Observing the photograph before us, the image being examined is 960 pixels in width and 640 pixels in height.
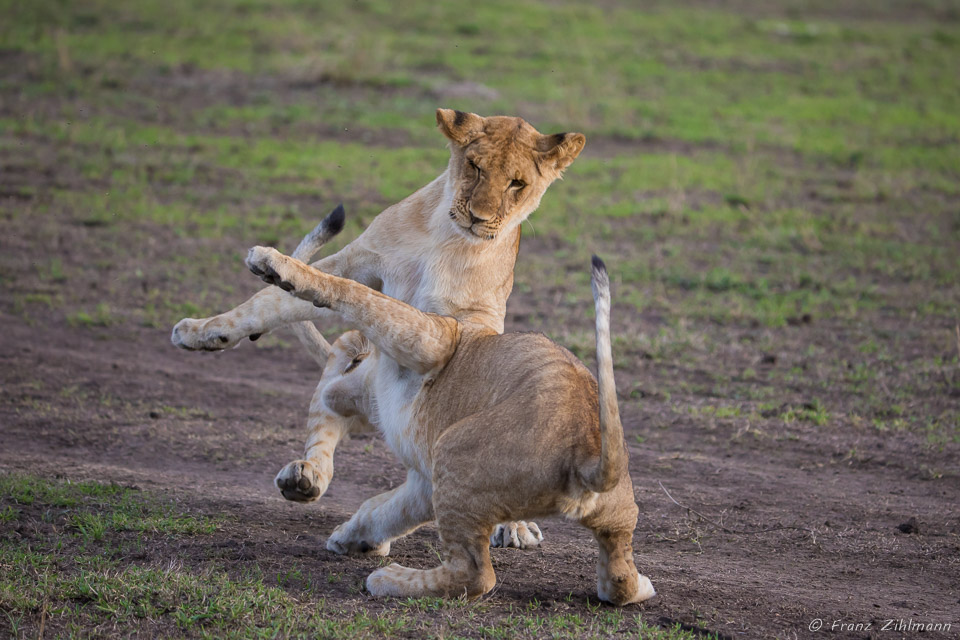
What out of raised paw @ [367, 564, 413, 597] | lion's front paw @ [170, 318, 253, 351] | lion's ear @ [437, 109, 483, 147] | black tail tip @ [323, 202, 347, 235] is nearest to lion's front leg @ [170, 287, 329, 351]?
lion's front paw @ [170, 318, 253, 351]

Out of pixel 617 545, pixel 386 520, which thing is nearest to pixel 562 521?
pixel 386 520

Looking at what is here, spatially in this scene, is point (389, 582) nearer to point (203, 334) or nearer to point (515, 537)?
point (515, 537)

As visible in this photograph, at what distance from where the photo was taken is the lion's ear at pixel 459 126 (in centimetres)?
378

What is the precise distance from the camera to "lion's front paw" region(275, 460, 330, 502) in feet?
12.3

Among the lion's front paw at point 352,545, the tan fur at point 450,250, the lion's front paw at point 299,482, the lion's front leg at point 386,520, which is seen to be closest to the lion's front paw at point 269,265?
the tan fur at point 450,250

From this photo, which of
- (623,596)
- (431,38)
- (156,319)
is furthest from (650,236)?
(431,38)

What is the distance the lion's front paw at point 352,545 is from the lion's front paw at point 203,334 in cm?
81

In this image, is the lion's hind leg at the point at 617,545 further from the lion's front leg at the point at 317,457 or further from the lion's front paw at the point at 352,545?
the lion's front leg at the point at 317,457

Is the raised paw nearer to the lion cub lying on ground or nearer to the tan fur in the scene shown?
the lion cub lying on ground

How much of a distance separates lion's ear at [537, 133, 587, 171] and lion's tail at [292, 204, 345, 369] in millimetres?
859

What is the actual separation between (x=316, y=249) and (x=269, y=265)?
1.06m

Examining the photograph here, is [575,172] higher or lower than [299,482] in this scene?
higher

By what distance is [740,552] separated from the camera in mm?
4121

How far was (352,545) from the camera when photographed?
379 centimetres
